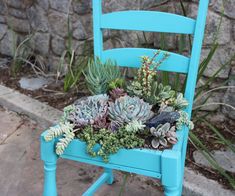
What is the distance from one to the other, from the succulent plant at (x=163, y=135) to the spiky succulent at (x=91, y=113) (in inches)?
7.2

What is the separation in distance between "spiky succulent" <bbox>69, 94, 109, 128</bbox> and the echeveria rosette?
0.11 ft

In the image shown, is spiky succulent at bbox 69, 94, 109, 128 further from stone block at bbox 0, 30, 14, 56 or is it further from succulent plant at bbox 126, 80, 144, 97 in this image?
stone block at bbox 0, 30, 14, 56

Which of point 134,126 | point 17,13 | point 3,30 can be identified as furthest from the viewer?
point 3,30

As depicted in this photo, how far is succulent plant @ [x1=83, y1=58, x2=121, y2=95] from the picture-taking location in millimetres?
1521

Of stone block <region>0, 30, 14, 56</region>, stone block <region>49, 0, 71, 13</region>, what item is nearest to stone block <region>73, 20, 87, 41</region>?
stone block <region>49, 0, 71, 13</region>

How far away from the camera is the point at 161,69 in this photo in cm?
163

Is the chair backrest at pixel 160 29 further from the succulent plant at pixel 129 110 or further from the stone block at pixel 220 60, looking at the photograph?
the stone block at pixel 220 60

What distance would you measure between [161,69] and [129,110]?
352mm

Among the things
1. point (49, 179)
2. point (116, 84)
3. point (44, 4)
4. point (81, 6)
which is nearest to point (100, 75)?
point (116, 84)

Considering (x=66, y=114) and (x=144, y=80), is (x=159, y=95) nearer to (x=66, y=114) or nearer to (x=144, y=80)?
(x=144, y=80)

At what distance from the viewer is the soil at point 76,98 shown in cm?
204

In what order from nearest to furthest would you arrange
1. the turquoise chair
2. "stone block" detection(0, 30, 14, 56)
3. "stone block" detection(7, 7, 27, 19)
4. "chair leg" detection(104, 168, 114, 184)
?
1. the turquoise chair
2. "chair leg" detection(104, 168, 114, 184)
3. "stone block" detection(7, 7, 27, 19)
4. "stone block" detection(0, 30, 14, 56)

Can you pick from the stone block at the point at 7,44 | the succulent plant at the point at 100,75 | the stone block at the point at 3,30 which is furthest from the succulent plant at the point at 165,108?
the stone block at the point at 3,30

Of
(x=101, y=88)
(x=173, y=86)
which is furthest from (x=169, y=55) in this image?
(x=173, y=86)
